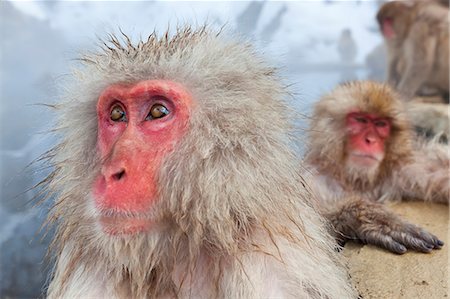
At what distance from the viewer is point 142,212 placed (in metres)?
1.52

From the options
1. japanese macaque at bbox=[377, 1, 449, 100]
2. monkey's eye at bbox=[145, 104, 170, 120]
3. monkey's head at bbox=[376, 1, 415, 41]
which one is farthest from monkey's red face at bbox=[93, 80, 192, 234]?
monkey's head at bbox=[376, 1, 415, 41]

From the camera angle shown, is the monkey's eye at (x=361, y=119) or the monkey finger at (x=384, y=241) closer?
the monkey finger at (x=384, y=241)

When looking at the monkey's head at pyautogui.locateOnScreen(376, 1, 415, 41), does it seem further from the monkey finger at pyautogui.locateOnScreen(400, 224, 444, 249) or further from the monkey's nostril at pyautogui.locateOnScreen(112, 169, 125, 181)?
the monkey's nostril at pyautogui.locateOnScreen(112, 169, 125, 181)

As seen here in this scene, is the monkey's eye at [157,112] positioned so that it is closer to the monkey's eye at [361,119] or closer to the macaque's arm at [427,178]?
the monkey's eye at [361,119]

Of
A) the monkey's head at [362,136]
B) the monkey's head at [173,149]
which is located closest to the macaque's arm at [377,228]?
the monkey's head at [362,136]

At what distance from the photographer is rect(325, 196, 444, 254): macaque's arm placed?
2.36m

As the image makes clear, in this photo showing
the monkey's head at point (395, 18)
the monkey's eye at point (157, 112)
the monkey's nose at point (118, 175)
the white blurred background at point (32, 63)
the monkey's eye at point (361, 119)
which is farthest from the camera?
the monkey's head at point (395, 18)

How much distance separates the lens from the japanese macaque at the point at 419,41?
5996 millimetres

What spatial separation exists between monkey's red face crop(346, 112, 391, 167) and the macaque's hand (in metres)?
0.57

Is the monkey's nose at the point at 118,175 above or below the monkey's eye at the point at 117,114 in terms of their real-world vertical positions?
below

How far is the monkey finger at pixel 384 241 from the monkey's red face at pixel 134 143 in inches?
47.2

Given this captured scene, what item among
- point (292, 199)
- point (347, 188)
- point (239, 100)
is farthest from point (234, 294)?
point (347, 188)

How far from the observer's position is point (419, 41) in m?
6.13

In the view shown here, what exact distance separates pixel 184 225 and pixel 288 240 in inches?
13.4
